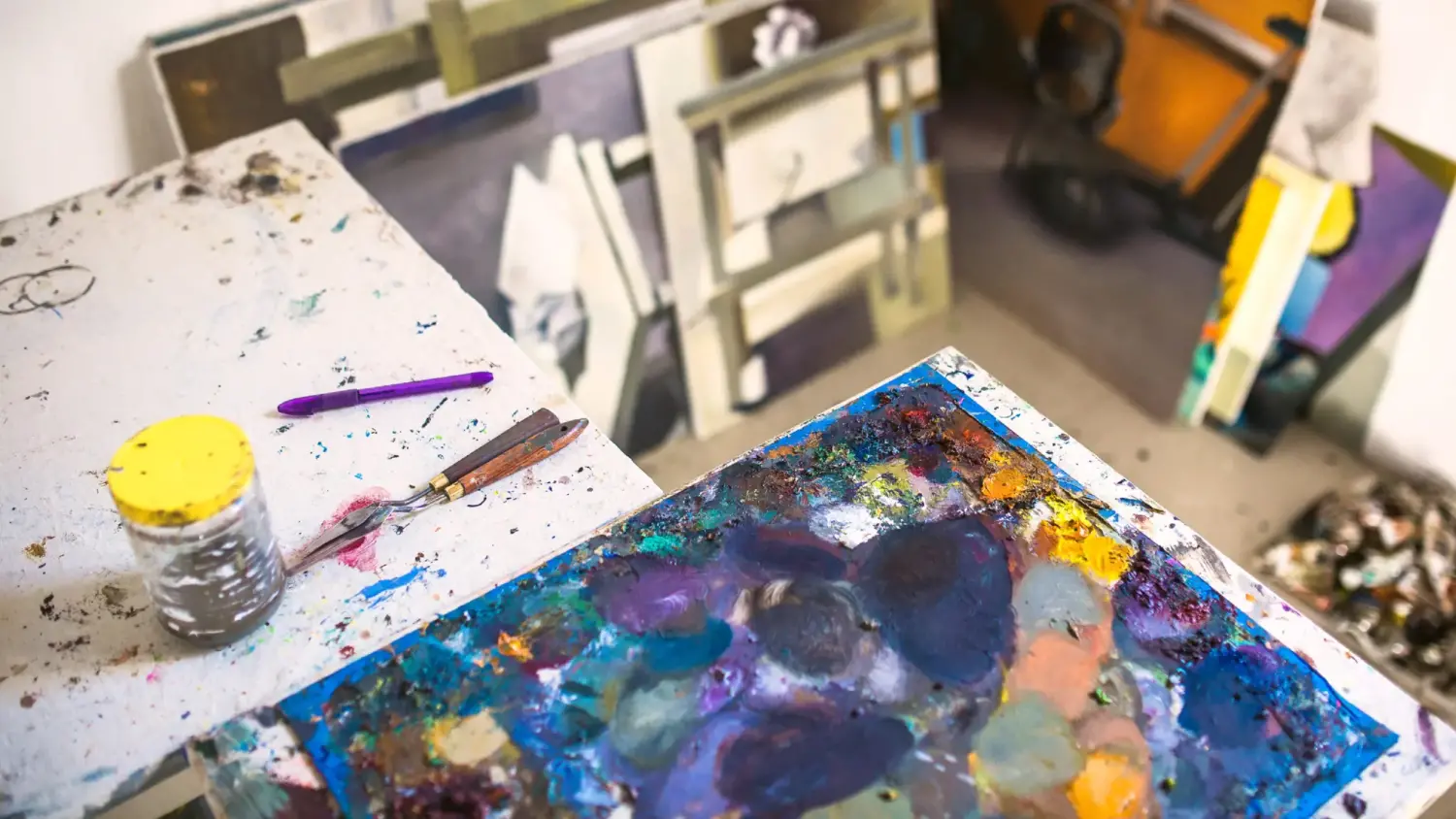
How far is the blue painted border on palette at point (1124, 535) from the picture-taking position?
0.70 m

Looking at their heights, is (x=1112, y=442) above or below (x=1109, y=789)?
below

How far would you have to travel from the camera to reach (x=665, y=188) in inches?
71.5

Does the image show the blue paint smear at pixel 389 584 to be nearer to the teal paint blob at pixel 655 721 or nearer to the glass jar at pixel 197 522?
the glass jar at pixel 197 522

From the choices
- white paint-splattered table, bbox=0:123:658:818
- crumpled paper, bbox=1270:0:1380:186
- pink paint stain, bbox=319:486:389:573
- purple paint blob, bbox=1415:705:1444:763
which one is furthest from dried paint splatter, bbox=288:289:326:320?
crumpled paper, bbox=1270:0:1380:186

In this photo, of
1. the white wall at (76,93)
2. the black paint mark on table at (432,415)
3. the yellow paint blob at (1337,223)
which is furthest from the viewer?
the yellow paint blob at (1337,223)

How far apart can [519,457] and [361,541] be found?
0.44 feet

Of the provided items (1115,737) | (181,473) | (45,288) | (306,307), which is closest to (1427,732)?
(1115,737)

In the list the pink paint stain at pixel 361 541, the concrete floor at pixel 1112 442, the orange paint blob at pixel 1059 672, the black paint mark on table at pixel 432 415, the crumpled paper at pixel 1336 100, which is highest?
the black paint mark on table at pixel 432 415

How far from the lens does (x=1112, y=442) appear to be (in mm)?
2066

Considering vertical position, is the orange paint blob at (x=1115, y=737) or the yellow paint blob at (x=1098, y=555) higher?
the yellow paint blob at (x=1098, y=555)

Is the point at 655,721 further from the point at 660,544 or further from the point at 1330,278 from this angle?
the point at 1330,278

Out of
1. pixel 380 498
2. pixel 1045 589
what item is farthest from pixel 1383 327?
pixel 380 498

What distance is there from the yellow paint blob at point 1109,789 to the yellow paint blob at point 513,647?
14.3 inches

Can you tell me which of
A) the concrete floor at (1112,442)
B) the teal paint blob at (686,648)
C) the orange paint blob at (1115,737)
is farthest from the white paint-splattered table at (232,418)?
the concrete floor at (1112,442)
